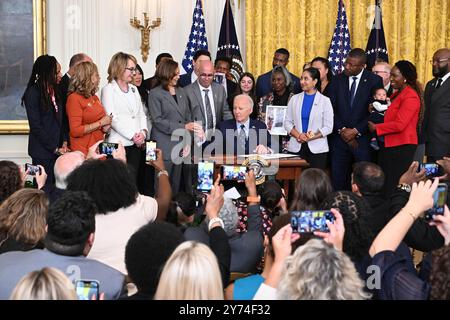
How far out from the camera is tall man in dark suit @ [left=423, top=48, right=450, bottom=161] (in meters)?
7.66

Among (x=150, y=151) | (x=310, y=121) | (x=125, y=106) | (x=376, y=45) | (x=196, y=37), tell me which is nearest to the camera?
(x=150, y=151)

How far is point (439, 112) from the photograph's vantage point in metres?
7.70

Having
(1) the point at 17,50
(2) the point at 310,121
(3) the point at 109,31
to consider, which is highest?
(3) the point at 109,31

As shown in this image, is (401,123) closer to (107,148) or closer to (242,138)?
(242,138)

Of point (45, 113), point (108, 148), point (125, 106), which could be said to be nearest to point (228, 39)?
point (125, 106)

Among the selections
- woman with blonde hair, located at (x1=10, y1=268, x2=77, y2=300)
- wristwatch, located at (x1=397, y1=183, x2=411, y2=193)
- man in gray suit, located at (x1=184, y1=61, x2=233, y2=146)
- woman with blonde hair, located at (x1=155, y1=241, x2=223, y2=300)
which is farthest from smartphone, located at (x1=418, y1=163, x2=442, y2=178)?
man in gray suit, located at (x1=184, y1=61, x2=233, y2=146)

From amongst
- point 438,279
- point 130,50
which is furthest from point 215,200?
point 130,50

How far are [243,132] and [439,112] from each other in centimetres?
215

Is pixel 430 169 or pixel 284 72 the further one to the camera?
pixel 284 72

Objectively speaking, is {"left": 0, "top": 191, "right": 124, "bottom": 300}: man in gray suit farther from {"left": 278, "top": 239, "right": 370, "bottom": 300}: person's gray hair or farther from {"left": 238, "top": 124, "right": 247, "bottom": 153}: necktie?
{"left": 238, "top": 124, "right": 247, "bottom": 153}: necktie

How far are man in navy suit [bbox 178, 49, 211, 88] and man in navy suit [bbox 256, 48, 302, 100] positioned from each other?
2.47 feet

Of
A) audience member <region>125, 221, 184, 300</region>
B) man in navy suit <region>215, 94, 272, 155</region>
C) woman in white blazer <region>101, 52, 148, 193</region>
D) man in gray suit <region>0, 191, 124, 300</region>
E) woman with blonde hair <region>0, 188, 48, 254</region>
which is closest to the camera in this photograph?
audience member <region>125, 221, 184, 300</region>

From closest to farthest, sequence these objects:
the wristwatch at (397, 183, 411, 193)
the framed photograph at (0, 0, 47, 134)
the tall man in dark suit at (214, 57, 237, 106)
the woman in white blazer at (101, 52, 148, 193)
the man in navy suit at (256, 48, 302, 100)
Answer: the wristwatch at (397, 183, 411, 193) < the woman in white blazer at (101, 52, 148, 193) < the tall man in dark suit at (214, 57, 237, 106) < the man in navy suit at (256, 48, 302, 100) < the framed photograph at (0, 0, 47, 134)

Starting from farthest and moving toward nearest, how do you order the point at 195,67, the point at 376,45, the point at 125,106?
the point at 376,45, the point at 195,67, the point at 125,106
